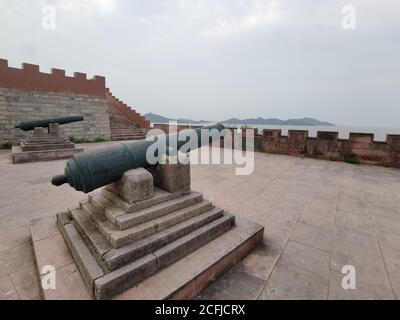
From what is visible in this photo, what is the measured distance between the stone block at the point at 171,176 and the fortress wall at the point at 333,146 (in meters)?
7.55

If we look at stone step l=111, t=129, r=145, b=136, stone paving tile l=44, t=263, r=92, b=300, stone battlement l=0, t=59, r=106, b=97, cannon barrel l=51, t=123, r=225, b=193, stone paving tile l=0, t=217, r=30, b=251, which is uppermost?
stone battlement l=0, t=59, r=106, b=97

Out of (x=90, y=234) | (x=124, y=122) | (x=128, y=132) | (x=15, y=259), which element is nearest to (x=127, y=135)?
(x=128, y=132)

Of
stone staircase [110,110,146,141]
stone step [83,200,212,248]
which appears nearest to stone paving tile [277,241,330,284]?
stone step [83,200,212,248]

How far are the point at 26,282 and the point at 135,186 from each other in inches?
54.6

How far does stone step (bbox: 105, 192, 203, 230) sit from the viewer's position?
6.65 feet

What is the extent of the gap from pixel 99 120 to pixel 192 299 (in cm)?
1504

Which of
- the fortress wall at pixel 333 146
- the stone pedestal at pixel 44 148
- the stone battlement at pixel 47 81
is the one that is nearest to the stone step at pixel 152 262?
the fortress wall at pixel 333 146

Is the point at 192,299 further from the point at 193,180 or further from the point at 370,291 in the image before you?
the point at 193,180

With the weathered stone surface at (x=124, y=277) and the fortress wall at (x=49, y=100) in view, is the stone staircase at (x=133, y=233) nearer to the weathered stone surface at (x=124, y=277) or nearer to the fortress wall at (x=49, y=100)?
the weathered stone surface at (x=124, y=277)

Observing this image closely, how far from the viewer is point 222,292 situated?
194 cm

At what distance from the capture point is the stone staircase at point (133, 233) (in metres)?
1.74

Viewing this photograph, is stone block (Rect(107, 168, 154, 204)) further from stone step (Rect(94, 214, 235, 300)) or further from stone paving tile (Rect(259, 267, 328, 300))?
stone paving tile (Rect(259, 267, 328, 300))

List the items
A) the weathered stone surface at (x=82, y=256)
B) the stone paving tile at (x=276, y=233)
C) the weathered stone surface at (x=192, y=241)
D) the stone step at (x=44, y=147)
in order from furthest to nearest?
the stone step at (x=44, y=147)
the stone paving tile at (x=276, y=233)
the weathered stone surface at (x=192, y=241)
the weathered stone surface at (x=82, y=256)

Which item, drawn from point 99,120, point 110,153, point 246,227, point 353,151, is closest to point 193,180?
point 246,227
